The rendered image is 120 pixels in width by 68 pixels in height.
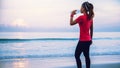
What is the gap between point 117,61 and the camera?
20.5 feet

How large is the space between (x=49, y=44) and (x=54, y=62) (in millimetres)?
1579

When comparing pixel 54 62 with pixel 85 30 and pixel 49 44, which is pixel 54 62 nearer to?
pixel 49 44

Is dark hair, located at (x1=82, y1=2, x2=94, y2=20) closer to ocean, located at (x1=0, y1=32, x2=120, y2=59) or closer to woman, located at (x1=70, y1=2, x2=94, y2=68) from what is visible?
woman, located at (x1=70, y1=2, x2=94, y2=68)

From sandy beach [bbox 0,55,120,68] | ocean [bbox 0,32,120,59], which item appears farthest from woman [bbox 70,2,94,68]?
ocean [bbox 0,32,120,59]

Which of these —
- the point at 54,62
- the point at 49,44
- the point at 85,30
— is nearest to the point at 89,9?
the point at 85,30

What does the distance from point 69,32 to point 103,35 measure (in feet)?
2.89

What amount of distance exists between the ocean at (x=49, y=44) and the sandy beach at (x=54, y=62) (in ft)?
0.80

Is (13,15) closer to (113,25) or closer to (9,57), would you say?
(9,57)

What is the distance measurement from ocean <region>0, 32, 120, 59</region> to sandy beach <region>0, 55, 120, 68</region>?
25 cm

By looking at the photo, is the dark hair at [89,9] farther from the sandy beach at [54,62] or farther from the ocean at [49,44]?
the ocean at [49,44]

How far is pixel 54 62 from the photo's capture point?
583 centimetres

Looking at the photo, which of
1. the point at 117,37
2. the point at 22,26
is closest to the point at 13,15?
the point at 22,26

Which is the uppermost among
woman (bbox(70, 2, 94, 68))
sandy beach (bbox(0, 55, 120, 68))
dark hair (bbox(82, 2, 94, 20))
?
dark hair (bbox(82, 2, 94, 20))

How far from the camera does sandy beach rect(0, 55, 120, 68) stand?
549 centimetres
